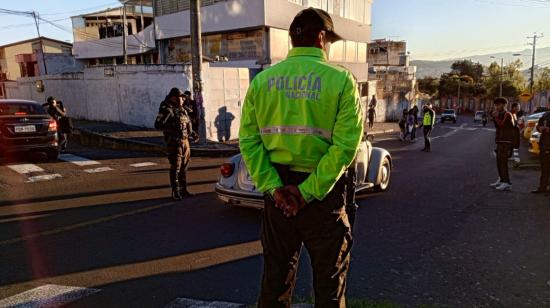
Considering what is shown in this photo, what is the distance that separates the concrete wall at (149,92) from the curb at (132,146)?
201cm

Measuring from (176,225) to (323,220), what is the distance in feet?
12.2

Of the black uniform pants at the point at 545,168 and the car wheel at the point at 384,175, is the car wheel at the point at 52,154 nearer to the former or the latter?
the car wheel at the point at 384,175

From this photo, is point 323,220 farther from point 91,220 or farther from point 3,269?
point 91,220

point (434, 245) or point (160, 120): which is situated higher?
point (160, 120)

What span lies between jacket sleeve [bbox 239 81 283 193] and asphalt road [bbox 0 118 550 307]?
1.60 m

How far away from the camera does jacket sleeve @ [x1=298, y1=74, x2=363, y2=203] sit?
2131 mm

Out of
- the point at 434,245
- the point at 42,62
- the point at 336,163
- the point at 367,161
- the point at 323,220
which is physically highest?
the point at 42,62

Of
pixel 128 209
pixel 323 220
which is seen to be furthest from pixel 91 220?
pixel 323 220

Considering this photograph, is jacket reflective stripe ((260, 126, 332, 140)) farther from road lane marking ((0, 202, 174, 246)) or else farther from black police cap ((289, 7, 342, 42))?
road lane marking ((0, 202, 174, 246))

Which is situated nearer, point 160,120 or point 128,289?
point 128,289

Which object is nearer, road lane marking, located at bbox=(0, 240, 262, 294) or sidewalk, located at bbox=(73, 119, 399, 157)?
road lane marking, located at bbox=(0, 240, 262, 294)

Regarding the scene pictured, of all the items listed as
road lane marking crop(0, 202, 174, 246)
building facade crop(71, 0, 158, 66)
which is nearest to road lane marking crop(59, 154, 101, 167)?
road lane marking crop(0, 202, 174, 246)

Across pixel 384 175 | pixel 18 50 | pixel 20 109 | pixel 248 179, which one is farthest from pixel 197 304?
pixel 18 50

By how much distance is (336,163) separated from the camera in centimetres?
212
